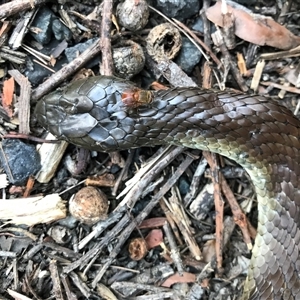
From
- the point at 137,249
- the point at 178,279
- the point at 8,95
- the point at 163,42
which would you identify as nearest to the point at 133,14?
the point at 163,42

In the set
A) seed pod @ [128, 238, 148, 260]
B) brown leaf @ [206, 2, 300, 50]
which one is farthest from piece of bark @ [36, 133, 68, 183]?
brown leaf @ [206, 2, 300, 50]

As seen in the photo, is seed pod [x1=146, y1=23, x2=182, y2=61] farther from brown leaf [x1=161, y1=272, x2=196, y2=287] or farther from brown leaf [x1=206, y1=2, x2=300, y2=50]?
brown leaf [x1=161, y1=272, x2=196, y2=287]

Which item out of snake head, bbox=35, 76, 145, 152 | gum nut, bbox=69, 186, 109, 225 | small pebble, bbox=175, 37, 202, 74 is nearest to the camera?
snake head, bbox=35, 76, 145, 152

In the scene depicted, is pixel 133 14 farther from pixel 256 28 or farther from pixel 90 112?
pixel 256 28

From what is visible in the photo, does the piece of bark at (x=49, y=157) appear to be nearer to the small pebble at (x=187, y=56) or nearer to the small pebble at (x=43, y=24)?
the small pebble at (x=43, y=24)

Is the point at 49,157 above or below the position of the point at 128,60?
below

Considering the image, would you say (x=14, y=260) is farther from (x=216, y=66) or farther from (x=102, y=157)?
(x=216, y=66)

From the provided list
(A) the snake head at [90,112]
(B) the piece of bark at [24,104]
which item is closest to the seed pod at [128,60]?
(A) the snake head at [90,112]
